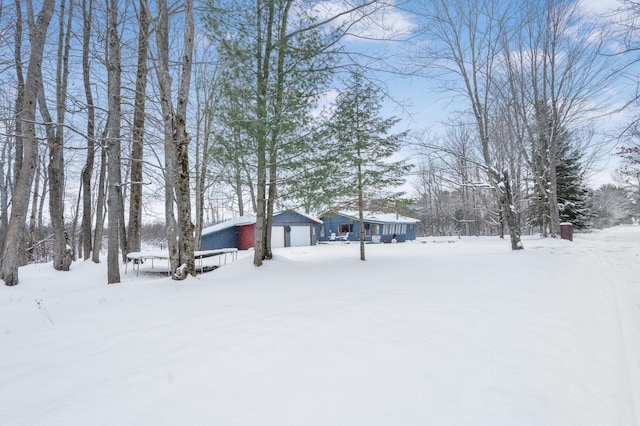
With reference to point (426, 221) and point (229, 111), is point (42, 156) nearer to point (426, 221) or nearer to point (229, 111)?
point (229, 111)

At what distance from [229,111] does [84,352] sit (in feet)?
19.2

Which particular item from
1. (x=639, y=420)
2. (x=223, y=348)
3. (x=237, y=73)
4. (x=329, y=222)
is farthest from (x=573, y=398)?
(x=329, y=222)

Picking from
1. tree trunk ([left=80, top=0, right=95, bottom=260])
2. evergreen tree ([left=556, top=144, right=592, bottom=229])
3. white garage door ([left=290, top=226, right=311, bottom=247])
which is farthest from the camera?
white garage door ([left=290, top=226, right=311, bottom=247])

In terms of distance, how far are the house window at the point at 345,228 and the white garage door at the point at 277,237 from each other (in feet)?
25.2

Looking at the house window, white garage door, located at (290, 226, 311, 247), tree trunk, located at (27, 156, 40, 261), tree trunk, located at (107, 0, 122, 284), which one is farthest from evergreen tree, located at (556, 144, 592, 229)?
tree trunk, located at (27, 156, 40, 261)

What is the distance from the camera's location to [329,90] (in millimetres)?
8070

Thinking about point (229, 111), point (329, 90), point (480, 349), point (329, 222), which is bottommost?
point (480, 349)

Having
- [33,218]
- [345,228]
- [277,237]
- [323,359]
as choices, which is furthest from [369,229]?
[323,359]

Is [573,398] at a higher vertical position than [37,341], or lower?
lower

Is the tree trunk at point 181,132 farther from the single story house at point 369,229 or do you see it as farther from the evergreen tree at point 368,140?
the single story house at point 369,229

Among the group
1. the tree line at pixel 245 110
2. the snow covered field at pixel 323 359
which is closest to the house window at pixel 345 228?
the tree line at pixel 245 110

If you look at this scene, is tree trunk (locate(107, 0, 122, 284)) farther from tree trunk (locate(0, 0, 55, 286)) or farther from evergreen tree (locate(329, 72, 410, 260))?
evergreen tree (locate(329, 72, 410, 260))

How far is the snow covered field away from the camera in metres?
1.89

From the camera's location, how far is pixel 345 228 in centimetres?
2833
